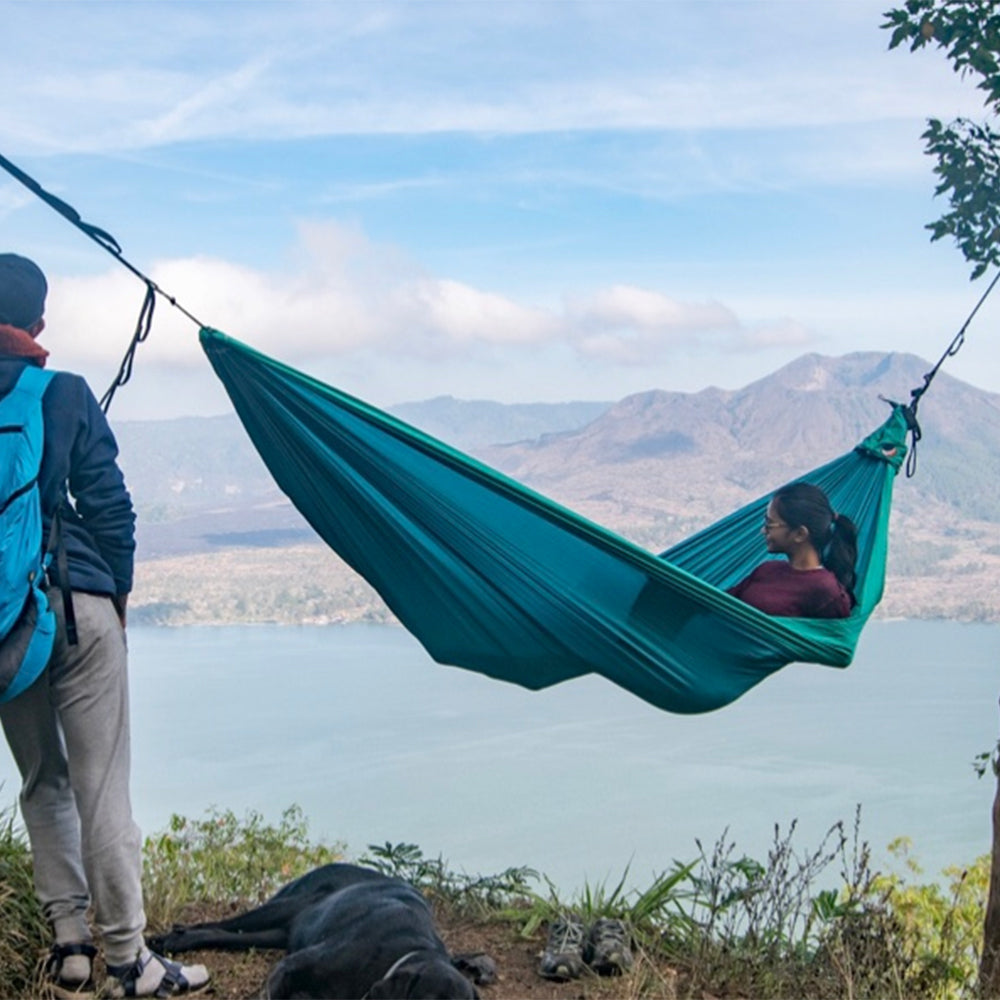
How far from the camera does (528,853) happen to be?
3.68 m

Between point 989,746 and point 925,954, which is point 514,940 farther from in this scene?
point 989,746

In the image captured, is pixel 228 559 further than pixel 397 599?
Yes

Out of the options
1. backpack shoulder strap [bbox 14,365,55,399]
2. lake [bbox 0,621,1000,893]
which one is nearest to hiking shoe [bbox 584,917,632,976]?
backpack shoulder strap [bbox 14,365,55,399]

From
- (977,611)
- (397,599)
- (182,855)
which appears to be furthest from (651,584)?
(977,611)

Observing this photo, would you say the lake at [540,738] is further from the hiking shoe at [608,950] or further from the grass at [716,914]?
the hiking shoe at [608,950]

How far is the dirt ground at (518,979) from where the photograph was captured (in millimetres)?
2688

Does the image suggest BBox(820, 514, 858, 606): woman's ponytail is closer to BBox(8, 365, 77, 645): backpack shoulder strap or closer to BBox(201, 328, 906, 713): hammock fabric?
BBox(201, 328, 906, 713): hammock fabric

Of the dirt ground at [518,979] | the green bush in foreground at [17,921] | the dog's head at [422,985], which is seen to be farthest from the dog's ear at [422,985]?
the green bush in foreground at [17,921]

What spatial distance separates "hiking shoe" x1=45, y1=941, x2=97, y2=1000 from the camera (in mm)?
2482

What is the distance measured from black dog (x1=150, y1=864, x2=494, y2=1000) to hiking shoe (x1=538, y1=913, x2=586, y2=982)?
0.16 meters

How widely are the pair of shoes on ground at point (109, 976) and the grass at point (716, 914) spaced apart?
3.4 inches

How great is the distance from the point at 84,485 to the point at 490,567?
0.90 meters

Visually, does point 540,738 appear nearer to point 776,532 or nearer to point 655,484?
point 776,532

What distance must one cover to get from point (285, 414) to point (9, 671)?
0.83m
